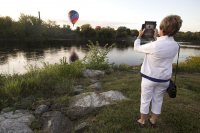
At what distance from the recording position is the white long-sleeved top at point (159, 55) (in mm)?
3742

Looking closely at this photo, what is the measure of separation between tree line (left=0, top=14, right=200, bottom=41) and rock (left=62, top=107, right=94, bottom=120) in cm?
5233

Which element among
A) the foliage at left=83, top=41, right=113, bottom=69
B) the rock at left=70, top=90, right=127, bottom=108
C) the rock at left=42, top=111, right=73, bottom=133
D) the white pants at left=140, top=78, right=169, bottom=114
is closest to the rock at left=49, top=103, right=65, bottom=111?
the rock at left=70, top=90, right=127, bottom=108

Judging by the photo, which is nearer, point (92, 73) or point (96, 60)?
point (92, 73)

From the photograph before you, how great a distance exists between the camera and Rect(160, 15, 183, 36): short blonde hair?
3.61m

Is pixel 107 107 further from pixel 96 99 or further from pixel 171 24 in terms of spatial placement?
pixel 171 24

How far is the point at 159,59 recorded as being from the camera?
12.5 feet

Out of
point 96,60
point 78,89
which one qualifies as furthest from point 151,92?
point 96,60

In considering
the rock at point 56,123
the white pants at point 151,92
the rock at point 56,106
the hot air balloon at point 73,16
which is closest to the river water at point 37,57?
the hot air balloon at point 73,16

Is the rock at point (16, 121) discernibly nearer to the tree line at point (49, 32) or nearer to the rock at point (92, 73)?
the rock at point (92, 73)

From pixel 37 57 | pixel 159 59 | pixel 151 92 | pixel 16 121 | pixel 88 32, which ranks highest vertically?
pixel 159 59

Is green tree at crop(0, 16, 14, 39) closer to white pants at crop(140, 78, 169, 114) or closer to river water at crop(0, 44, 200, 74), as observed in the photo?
river water at crop(0, 44, 200, 74)

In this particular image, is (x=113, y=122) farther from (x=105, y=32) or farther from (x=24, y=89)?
(x=105, y=32)

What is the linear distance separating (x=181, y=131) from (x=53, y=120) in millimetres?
2452

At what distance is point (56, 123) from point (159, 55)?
2.41 meters
